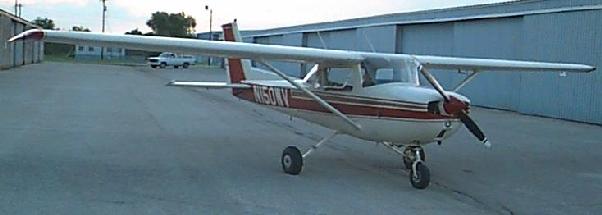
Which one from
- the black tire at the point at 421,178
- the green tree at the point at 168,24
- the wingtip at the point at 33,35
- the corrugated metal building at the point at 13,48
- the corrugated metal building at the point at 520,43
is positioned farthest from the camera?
the green tree at the point at 168,24

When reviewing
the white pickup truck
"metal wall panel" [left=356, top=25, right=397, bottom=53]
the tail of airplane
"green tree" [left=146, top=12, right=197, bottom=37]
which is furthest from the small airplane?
"green tree" [left=146, top=12, right=197, bottom=37]

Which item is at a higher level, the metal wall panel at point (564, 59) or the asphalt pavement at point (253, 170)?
the metal wall panel at point (564, 59)

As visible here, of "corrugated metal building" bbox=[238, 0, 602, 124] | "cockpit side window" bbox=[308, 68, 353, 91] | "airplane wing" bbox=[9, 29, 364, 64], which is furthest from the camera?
"corrugated metal building" bbox=[238, 0, 602, 124]

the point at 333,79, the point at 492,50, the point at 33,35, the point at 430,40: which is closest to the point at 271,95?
the point at 333,79

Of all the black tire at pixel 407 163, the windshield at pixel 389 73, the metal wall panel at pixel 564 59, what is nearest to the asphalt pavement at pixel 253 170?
the black tire at pixel 407 163

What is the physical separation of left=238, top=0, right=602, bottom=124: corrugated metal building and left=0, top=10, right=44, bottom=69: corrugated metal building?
2048cm

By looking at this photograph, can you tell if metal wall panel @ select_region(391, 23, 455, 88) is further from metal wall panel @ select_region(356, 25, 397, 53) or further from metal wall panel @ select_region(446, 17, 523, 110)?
metal wall panel @ select_region(446, 17, 523, 110)

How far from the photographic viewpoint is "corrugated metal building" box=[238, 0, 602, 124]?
22.1 metres

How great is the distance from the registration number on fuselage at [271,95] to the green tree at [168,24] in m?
113

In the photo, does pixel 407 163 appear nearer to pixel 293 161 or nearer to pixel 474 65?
pixel 293 161

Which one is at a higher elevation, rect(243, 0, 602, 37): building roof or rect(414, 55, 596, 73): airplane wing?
rect(243, 0, 602, 37): building roof

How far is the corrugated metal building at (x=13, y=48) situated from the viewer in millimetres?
47062

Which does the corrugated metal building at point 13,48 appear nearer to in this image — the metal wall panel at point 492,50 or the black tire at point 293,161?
the metal wall panel at point 492,50

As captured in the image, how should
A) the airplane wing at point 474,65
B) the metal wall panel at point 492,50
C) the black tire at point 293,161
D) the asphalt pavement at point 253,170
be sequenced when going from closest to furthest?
the asphalt pavement at point 253,170, the black tire at point 293,161, the airplane wing at point 474,65, the metal wall panel at point 492,50
